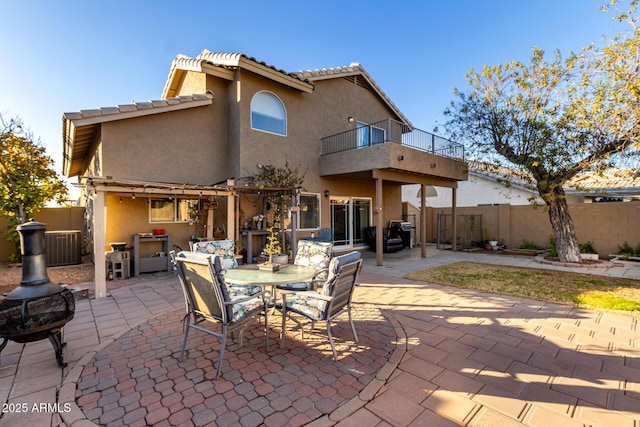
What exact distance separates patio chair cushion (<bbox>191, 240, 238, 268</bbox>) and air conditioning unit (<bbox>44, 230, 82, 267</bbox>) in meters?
7.60

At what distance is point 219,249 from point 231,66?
22.7 feet

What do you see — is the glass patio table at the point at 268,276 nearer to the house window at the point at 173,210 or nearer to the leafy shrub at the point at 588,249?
the house window at the point at 173,210

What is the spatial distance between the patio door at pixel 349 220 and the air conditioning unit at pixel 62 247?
916 centimetres

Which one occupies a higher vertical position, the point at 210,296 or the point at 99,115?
the point at 99,115

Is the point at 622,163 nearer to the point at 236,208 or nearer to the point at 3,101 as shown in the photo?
the point at 236,208

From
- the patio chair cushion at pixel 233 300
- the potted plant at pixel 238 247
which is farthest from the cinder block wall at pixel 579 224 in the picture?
the patio chair cushion at pixel 233 300

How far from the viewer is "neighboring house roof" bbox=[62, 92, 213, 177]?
6.97m

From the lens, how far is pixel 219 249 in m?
5.13

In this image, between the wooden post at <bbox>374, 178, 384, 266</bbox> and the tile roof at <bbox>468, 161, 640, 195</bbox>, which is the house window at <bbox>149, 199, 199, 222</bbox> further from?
the tile roof at <bbox>468, 161, 640, 195</bbox>

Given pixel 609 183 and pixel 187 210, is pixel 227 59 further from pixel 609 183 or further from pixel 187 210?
pixel 609 183

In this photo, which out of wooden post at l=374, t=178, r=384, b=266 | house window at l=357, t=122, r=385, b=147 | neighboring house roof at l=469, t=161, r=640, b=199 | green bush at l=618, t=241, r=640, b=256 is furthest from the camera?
house window at l=357, t=122, r=385, b=147

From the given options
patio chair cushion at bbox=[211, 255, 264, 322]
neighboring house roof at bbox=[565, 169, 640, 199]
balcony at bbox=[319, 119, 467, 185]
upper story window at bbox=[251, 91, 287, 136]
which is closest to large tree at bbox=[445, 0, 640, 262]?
neighboring house roof at bbox=[565, 169, 640, 199]

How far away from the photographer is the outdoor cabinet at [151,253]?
7797 millimetres

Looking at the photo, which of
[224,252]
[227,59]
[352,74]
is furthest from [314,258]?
[352,74]
